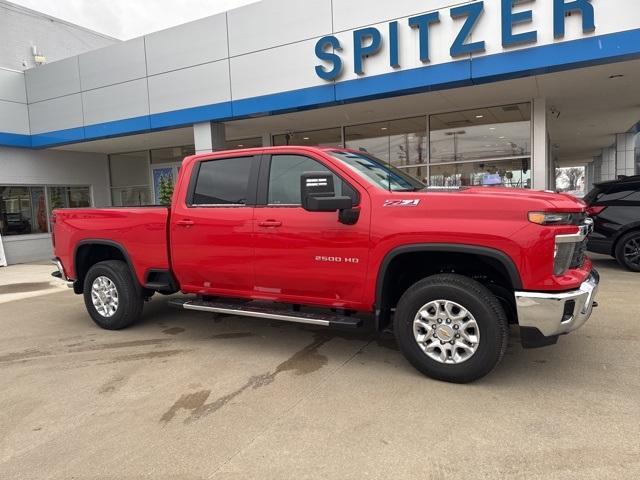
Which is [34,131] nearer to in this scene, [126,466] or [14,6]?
[14,6]

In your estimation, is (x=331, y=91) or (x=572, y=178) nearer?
(x=331, y=91)

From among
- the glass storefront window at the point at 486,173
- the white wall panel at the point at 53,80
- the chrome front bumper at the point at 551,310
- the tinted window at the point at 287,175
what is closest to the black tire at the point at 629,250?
the glass storefront window at the point at 486,173

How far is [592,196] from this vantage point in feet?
30.8

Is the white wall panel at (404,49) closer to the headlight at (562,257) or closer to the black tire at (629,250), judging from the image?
the black tire at (629,250)

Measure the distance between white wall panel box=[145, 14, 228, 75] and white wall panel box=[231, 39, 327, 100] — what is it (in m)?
0.68

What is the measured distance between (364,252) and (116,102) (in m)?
11.7

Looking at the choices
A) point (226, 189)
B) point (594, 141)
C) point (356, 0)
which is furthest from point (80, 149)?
point (594, 141)

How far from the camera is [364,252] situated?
164 inches

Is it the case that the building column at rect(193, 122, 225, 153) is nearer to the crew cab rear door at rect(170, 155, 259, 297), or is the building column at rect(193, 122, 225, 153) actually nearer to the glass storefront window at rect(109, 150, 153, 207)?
the glass storefront window at rect(109, 150, 153, 207)

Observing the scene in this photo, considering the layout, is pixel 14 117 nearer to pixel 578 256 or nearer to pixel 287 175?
pixel 287 175

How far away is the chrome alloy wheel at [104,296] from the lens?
19.4 feet

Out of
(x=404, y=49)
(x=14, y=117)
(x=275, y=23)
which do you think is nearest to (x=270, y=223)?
(x=404, y=49)

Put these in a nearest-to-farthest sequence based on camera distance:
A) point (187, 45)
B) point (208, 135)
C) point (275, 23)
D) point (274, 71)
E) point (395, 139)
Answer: point (275, 23)
point (274, 71)
point (187, 45)
point (208, 135)
point (395, 139)

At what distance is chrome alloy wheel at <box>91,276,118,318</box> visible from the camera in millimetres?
5898
